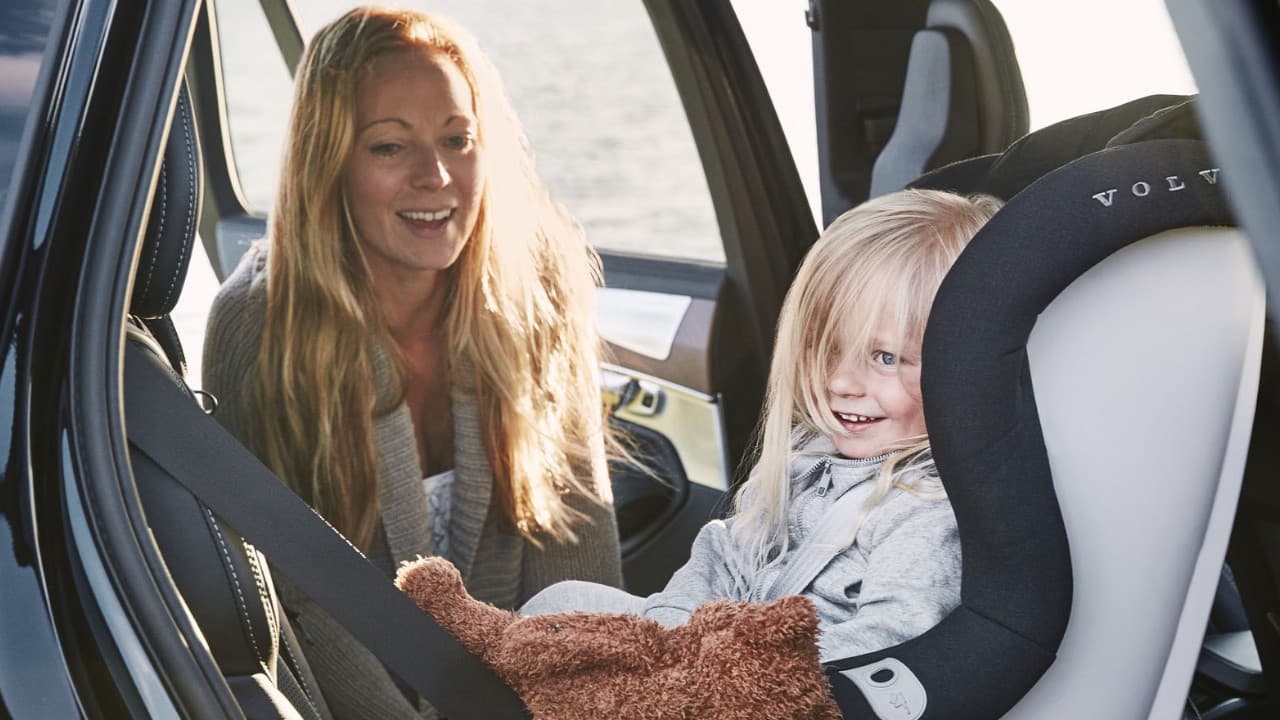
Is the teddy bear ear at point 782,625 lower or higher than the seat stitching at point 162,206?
lower

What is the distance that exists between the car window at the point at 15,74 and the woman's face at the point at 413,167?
83cm

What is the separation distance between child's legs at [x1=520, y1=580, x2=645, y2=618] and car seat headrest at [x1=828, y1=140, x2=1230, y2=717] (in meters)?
0.38

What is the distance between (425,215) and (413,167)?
0.07 meters

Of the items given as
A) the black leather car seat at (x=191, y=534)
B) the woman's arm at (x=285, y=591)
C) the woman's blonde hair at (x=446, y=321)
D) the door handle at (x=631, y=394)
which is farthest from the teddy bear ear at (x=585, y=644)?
the door handle at (x=631, y=394)

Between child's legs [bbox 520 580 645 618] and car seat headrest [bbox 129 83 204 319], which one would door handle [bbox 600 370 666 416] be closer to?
child's legs [bbox 520 580 645 618]

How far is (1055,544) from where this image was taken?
37.1 inches

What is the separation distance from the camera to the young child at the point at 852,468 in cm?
105

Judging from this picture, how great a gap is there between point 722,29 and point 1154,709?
1443mm

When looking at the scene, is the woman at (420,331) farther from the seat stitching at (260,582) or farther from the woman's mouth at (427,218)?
the seat stitching at (260,582)

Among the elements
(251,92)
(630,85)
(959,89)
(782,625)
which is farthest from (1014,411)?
(630,85)

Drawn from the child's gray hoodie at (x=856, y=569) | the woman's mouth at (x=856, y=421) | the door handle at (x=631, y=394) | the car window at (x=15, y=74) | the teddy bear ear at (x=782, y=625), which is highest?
the car window at (x=15, y=74)

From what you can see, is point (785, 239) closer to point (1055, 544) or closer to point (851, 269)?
point (851, 269)

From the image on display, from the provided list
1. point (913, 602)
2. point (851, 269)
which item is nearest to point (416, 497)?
point (851, 269)

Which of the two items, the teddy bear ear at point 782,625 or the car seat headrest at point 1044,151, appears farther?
the car seat headrest at point 1044,151
